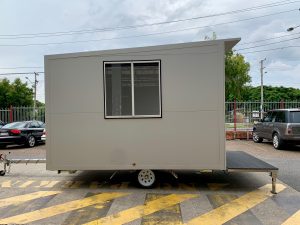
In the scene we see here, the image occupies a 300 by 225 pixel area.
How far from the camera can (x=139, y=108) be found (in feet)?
25.6

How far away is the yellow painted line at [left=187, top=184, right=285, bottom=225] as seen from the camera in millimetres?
5852

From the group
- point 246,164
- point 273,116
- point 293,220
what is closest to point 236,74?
point 273,116

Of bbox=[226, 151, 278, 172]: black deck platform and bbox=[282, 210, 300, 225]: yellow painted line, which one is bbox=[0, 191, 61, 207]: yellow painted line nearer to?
bbox=[226, 151, 278, 172]: black deck platform

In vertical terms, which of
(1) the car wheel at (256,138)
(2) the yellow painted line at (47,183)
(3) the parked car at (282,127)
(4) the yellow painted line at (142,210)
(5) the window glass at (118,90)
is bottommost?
(4) the yellow painted line at (142,210)

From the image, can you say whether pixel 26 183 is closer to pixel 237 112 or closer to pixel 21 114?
pixel 21 114

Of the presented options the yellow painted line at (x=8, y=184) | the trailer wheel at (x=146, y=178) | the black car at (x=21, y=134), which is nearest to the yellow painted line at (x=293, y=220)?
the trailer wheel at (x=146, y=178)

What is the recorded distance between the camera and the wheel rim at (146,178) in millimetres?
7910

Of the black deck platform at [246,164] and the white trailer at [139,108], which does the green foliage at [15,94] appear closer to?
the white trailer at [139,108]

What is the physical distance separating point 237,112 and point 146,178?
13.9 metres

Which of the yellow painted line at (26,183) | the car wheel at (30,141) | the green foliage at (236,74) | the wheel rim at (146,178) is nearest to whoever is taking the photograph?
the wheel rim at (146,178)

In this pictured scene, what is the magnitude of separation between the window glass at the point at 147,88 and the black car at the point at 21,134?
36.6ft

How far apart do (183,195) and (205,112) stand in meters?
1.84

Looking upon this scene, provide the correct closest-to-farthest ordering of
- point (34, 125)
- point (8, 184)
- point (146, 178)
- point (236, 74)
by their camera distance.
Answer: point (146, 178), point (8, 184), point (34, 125), point (236, 74)

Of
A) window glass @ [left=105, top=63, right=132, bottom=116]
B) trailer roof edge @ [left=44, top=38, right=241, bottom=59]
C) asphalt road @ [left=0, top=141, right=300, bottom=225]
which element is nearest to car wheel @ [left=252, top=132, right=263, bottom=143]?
asphalt road @ [left=0, top=141, right=300, bottom=225]
